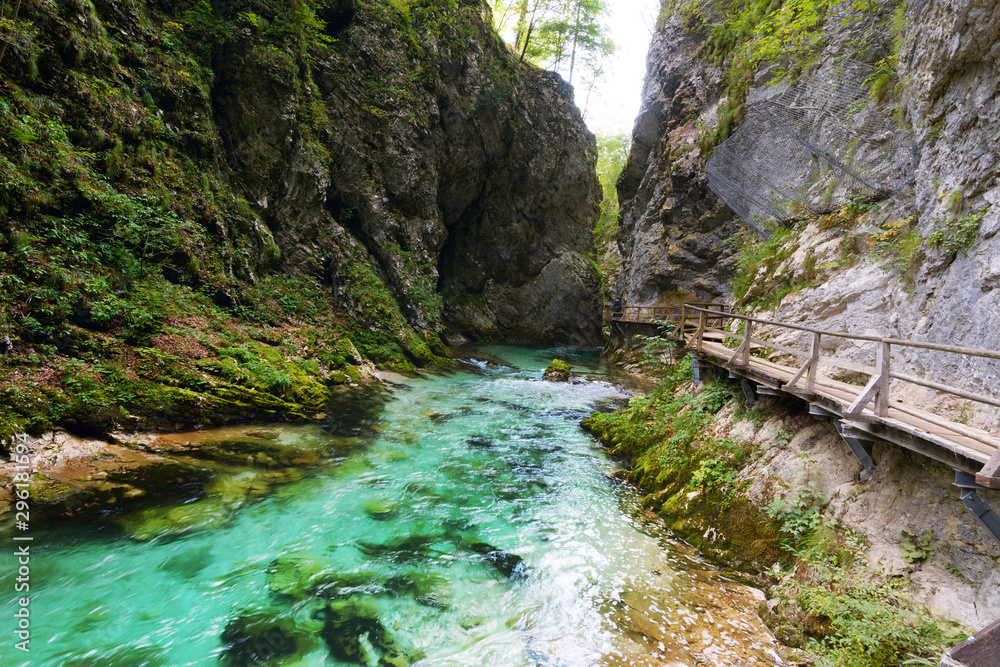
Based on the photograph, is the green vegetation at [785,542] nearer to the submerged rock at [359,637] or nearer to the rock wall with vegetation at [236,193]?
the submerged rock at [359,637]

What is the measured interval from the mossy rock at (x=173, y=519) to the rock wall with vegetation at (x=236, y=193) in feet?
6.43

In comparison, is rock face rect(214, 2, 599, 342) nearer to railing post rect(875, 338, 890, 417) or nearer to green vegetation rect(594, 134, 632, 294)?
green vegetation rect(594, 134, 632, 294)

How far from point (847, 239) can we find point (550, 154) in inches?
876

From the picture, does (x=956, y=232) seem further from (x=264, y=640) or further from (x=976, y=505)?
(x=264, y=640)

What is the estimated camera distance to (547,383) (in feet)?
50.2

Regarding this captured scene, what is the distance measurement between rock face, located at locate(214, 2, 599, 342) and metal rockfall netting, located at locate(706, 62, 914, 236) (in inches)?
526

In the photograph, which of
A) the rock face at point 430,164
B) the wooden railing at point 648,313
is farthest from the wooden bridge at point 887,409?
the rock face at point 430,164

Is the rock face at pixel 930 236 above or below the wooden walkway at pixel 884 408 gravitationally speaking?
above

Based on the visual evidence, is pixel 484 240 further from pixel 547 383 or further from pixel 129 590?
pixel 129 590

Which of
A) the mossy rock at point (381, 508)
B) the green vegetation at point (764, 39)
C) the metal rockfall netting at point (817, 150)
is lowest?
the mossy rock at point (381, 508)

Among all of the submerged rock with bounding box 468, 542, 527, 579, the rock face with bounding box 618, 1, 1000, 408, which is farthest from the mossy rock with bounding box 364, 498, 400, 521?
the rock face with bounding box 618, 1, 1000, 408

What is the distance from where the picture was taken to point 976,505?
3.02m

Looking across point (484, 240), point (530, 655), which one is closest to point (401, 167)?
point (484, 240)

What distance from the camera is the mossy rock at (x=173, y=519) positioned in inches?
191
